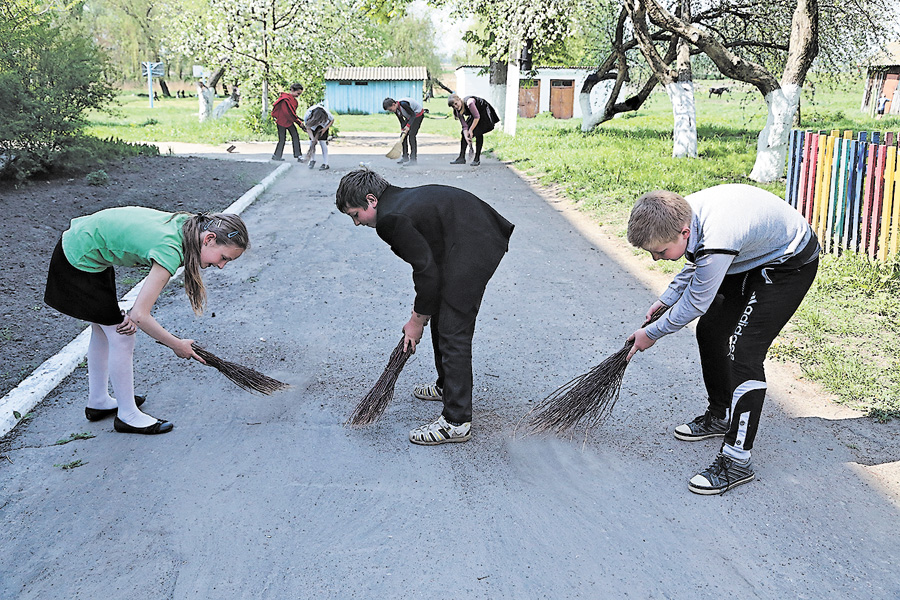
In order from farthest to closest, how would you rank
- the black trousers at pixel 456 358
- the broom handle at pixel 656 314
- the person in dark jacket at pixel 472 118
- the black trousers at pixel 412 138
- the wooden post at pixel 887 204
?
the black trousers at pixel 412 138 → the person in dark jacket at pixel 472 118 → the wooden post at pixel 887 204 → the broom handle at pixel 656 314 → the black trousers at pixel 456 358

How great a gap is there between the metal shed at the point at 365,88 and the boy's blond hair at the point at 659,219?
41894 mm

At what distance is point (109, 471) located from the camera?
3508 millimetres

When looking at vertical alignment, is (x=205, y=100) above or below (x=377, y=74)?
below

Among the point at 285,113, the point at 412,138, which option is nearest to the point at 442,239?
the point at 412,138

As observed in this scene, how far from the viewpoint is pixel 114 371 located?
12.4 ft

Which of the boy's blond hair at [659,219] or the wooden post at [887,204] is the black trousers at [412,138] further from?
the boy's blond hair at [659,219]

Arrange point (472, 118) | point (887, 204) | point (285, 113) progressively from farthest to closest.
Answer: point (285, 113)
point (472, 118)
point (887, 204)

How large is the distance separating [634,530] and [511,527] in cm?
51

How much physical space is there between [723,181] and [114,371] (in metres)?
10.2

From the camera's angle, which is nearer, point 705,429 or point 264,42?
point 705,429

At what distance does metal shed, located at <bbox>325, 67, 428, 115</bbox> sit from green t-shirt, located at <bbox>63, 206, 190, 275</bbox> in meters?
41.2

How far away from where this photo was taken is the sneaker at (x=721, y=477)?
334 cm

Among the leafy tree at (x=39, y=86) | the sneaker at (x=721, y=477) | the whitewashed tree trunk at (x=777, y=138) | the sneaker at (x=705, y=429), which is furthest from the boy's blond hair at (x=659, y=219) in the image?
the whitewashed tree trunk at (x=777, y=138)

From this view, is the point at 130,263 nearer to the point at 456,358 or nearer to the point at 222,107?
the point at 456,358
